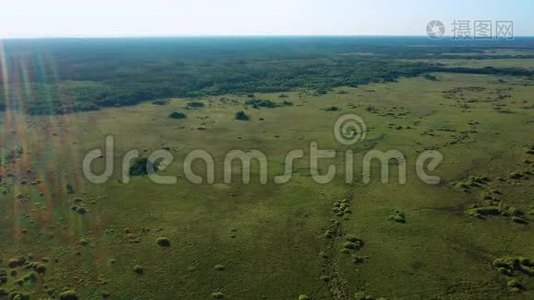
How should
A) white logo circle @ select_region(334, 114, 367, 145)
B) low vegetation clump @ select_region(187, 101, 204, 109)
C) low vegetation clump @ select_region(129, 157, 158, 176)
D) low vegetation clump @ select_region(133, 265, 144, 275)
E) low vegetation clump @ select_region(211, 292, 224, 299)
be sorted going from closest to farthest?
low vegetation clump @ select_region(211, 292, 224, 299) < low vegetation clump @ select_region(133, 265, 144, 275) < low vegetation clump @ select_region(129, 157, 158, 176) < white logo circle @ select_region(334, 114, 367, 145) < low vegetation clump @ select_region(187, 101, 204, 109)

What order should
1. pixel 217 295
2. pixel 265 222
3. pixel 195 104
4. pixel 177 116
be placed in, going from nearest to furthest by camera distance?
pixel 217 295 → pixel 265 222 → pixel 177 116 → pixel 195 104

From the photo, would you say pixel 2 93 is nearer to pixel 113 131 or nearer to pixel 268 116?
pixel 113 131

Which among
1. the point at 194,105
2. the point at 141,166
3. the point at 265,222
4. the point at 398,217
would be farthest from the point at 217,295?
the point at 194,105

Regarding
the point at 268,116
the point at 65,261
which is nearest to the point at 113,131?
the point at 268,116

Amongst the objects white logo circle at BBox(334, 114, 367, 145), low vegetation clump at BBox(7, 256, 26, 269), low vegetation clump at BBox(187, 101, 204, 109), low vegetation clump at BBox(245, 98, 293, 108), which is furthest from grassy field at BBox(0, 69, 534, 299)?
low vegetation clump at BBox(245, 98, 293, 108)

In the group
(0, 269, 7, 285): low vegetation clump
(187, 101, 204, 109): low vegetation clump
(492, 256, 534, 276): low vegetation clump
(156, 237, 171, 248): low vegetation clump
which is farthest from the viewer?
(187, 101, 204, 109): low vegetation clump

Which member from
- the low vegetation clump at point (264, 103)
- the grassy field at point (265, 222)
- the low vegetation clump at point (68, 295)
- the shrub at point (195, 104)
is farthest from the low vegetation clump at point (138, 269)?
the shrub at point (195, 104)

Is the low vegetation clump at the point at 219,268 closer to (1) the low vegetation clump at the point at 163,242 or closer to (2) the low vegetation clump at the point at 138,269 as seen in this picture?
(2) the low vegetation clump at the point at 138,269

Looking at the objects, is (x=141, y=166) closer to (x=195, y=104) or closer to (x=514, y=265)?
(x=514, y=265)

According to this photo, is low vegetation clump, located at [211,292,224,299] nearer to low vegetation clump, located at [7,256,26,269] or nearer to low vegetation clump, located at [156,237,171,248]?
low vegetation clump, located at [156,237,171,248]
